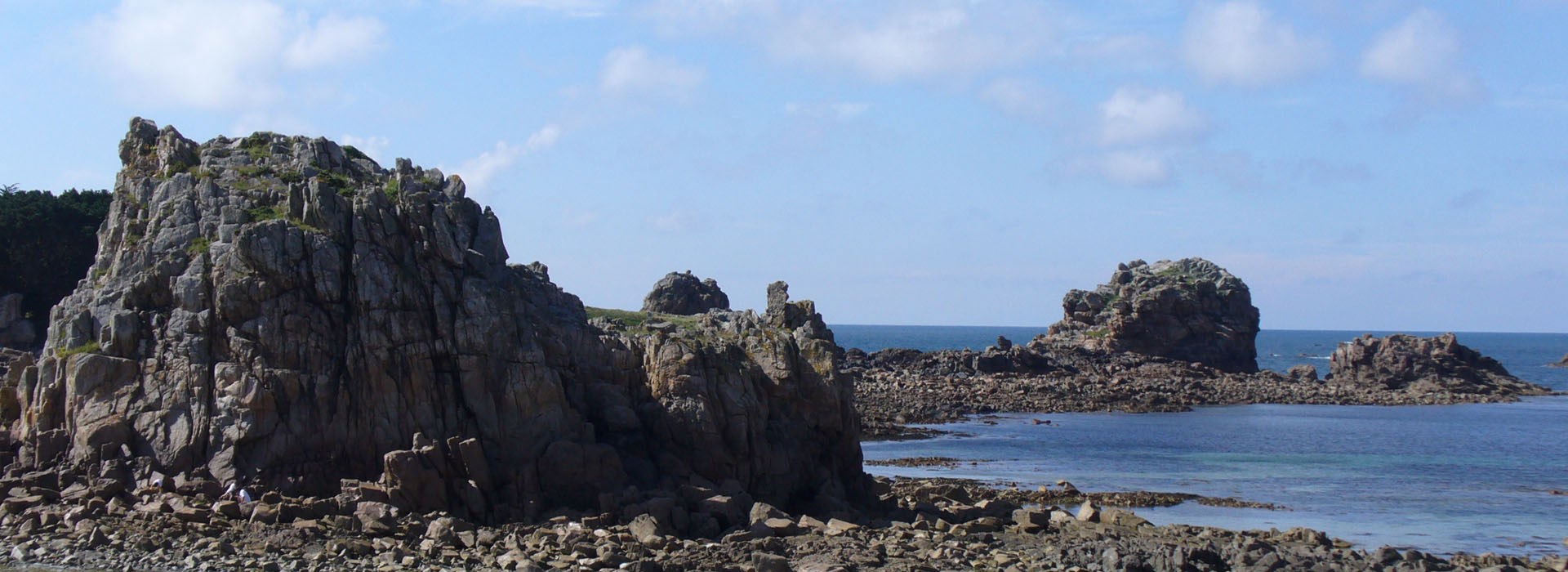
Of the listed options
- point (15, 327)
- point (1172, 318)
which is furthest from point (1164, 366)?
point (15, 327)

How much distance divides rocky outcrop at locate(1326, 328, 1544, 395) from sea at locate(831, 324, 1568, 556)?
1887cm

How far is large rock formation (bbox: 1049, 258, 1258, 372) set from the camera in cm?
12319

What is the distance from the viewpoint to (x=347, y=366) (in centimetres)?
3306

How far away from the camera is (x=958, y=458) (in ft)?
198

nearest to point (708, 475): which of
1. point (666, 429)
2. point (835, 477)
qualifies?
point (666, 429)

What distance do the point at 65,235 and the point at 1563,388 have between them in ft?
416

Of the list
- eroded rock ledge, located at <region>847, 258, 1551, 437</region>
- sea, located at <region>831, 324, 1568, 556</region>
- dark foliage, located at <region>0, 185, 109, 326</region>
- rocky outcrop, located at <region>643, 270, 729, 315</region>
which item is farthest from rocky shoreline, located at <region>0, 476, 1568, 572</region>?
eroded rock ledge, located at <region>847, 258, 1551, 437</region>

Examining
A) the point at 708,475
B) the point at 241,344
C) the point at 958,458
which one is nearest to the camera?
the point at 241,344

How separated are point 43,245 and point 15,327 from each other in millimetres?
5789

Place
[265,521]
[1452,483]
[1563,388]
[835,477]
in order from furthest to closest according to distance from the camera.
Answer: [1563,388], [1452,483], [835,477], [265,521]

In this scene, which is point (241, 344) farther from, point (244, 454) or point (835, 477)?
point (835, 477)

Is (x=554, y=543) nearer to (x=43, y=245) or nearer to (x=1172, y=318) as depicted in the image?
(x=43, y=245)

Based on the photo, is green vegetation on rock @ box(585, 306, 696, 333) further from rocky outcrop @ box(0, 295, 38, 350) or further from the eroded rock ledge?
the eroded rock ledge

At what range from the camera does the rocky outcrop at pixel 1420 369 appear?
117 m
